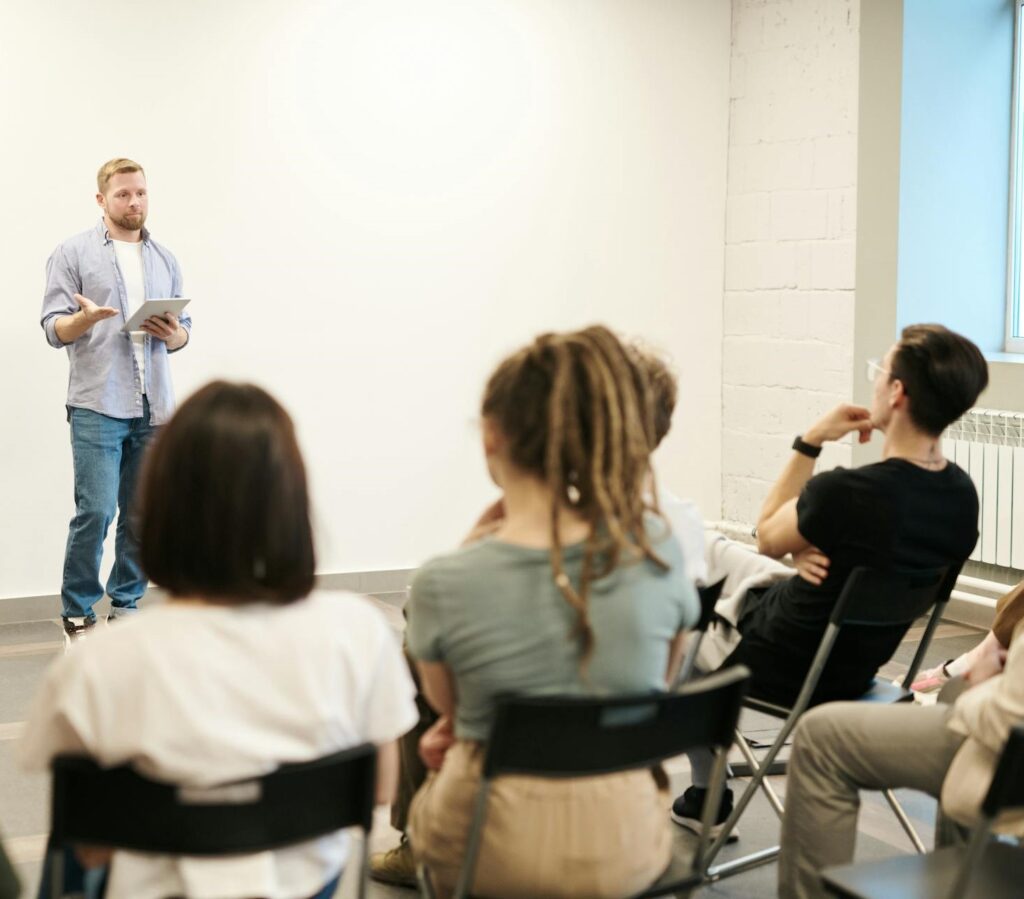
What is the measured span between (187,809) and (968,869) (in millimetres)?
937

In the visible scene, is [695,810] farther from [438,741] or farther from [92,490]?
[92,490]

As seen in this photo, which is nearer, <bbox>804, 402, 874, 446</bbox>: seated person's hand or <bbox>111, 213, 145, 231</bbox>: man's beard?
<bbox>804, 402, 874, 446</bbox>: seated person's hand

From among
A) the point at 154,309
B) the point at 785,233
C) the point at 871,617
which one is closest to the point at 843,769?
the point at 871,617

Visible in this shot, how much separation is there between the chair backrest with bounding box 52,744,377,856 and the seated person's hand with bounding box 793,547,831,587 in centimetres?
130

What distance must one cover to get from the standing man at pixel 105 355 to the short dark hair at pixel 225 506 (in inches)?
115

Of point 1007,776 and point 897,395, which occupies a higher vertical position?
point 897,395

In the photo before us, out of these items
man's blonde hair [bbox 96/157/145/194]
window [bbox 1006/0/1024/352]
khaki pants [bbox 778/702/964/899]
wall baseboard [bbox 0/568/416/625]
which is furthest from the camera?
window [bbox 1006/0/1024/352]

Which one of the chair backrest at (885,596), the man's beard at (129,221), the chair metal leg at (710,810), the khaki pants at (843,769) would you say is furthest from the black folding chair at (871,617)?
the man's beard at (129,221)

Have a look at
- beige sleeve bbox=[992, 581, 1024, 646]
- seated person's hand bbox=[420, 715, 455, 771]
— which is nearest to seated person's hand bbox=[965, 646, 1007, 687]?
beige sleeve bbox=[992, 581, 1024, 646]

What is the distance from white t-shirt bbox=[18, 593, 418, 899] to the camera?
140cm

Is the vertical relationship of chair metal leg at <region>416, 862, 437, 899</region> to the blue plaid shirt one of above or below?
below

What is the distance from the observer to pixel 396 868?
103 inches

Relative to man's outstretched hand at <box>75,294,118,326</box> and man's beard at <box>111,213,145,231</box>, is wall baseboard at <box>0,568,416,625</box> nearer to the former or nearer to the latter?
man's outstretched hand at <box>75,294,118,326</box>

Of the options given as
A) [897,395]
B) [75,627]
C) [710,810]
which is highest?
[897,395]
